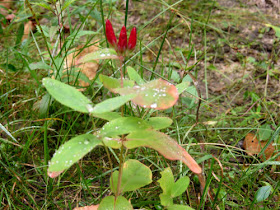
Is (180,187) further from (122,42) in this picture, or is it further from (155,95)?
(122,42)

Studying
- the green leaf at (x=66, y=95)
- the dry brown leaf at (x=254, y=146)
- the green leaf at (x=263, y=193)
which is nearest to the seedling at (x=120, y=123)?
the green leaf at (x=66, y=95)

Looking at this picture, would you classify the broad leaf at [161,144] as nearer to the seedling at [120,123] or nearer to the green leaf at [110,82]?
the seedling at [120,123]

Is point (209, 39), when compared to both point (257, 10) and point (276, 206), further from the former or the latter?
point (276, 206)

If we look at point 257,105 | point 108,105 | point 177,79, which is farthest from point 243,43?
point 108,105

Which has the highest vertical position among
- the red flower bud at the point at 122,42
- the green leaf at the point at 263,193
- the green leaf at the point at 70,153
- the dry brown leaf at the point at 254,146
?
the red flower bud at the point at 122,42

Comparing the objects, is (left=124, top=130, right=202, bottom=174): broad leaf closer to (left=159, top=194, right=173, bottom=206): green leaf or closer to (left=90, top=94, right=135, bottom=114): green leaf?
(left=90, top=94, right=135, bottom=114): green leaf

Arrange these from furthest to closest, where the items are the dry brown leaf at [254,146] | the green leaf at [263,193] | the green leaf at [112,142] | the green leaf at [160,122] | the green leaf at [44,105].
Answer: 1. the dry brown leaf at [254,146]
2. the green leaf at [44,105]
3. the green leaf at [263,193]
4. the green leaf at [160,122]
5. the green leaf at [112,142]
